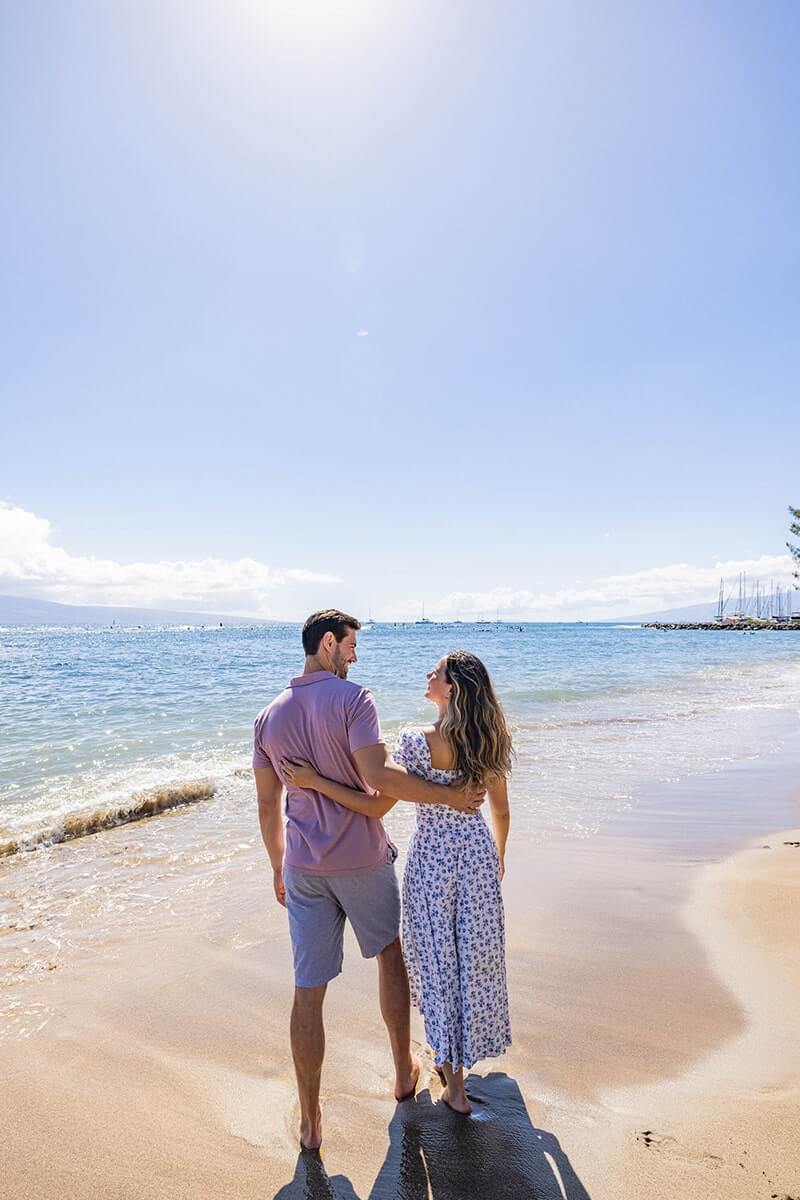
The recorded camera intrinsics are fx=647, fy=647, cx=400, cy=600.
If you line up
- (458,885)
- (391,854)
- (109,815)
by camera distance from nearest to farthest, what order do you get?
(458,885) → (391,854) → (109,815)

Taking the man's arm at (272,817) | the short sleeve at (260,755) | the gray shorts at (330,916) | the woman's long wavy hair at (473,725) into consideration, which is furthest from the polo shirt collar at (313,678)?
the gray shorts at (330,916)

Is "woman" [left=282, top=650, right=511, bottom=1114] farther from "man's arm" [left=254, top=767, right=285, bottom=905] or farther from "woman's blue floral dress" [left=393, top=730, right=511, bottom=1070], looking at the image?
"man's arm" [left=254, top=767, right=285, bottom=905]

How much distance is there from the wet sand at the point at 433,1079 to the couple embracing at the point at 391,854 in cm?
28

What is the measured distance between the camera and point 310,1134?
9.59 ft

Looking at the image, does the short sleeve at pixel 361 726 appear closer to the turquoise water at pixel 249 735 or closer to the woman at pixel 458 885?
the woman at pixel 458 885

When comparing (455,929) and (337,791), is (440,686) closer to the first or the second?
(337,791)

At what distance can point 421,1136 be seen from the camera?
9.71 ft

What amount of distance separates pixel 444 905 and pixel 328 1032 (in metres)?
1.44

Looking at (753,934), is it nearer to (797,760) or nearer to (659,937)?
(659,937)

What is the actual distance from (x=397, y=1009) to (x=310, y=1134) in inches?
24.3

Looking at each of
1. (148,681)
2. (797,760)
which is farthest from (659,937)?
(148,681)

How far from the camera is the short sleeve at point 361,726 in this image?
2941 millimetres

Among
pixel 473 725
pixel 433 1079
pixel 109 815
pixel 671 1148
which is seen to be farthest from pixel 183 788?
pixel 671 1148

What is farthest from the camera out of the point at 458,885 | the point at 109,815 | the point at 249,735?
the point at 249,735
